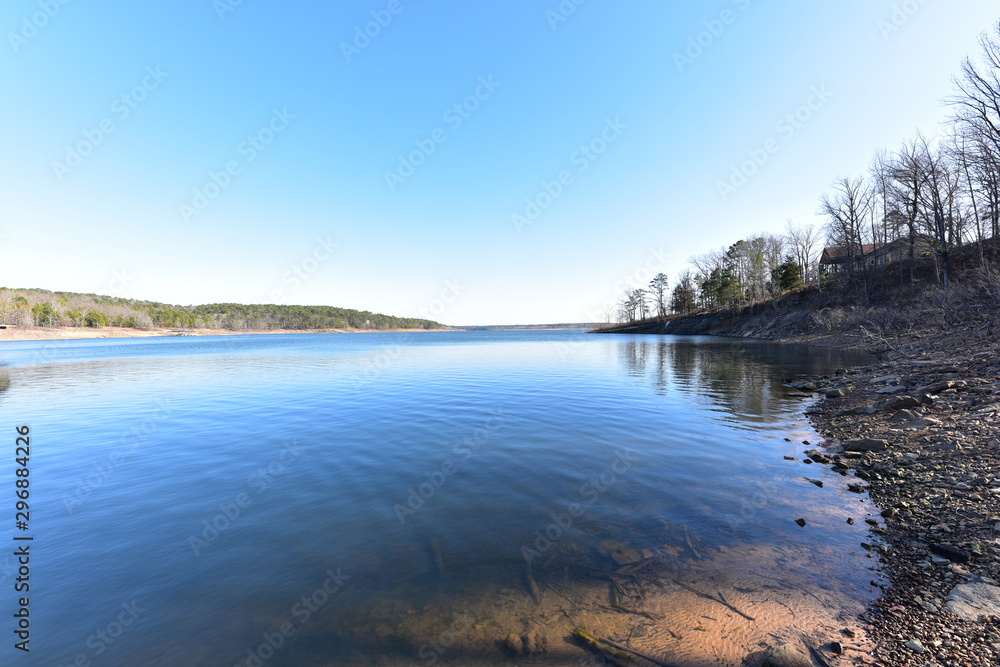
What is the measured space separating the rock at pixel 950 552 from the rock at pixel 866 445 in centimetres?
607

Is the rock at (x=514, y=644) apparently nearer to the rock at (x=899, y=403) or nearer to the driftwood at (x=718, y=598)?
the driftwood at (x=718, y=598)

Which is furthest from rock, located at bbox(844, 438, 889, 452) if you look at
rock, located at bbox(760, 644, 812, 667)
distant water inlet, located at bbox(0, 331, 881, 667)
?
rock, located at bbox(760, 644, 812, 667)

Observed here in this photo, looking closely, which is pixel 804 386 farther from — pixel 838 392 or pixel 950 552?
pixel 950 552

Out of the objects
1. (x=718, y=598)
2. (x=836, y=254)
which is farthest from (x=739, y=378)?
(x=836, y=254)

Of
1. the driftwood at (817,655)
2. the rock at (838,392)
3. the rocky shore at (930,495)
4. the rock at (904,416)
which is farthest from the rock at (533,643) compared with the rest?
the rock at (838,392)

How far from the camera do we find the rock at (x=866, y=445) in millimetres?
10656

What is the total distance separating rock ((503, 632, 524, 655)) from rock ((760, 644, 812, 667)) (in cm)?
277

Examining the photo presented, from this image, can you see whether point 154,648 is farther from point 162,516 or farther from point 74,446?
point 74,446

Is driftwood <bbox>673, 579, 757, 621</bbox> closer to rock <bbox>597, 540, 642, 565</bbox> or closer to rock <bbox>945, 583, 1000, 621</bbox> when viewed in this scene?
rock <bbox>597, 540, 642, 565</bbox>

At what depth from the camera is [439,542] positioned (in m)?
6.96

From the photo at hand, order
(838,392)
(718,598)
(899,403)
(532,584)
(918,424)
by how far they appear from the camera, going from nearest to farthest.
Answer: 1. (718,598)
2. (532,584)
3. (918,424)
4. (899,403)
5. (838,392)

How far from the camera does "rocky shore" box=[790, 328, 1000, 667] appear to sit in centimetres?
425

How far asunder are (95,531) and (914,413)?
23.2 meters

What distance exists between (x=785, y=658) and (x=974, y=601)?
2957 mm
